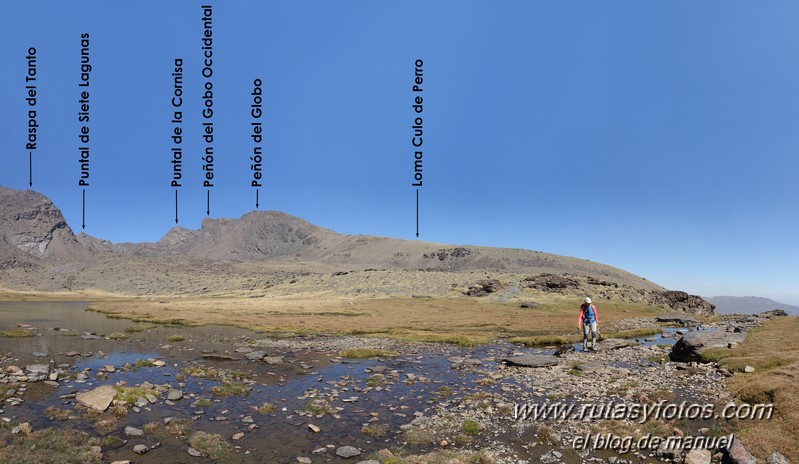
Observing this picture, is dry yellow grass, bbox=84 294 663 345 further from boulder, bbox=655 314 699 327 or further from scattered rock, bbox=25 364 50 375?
scattered rock, bbox=25 364 50 375

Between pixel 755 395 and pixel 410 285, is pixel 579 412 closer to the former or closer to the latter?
pixel 755 395

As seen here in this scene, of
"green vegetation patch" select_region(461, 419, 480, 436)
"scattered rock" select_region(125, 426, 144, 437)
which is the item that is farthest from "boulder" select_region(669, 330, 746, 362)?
"scattered rock" select_region(125, 426, 144, 437)

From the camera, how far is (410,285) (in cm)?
11881

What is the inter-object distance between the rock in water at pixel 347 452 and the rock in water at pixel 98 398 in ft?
38.5

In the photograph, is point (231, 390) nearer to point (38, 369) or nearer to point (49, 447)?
point (49, 447)

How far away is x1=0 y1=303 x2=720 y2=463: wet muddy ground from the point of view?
15867mm

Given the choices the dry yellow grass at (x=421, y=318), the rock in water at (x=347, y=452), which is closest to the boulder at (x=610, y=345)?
the dry yellow grass at (x=421, y=318)

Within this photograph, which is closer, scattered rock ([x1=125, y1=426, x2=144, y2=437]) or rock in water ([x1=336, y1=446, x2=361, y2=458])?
rock in water ([x1=336, y1=446, x2=361, y2=458])

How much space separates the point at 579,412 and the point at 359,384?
12360 millimetres

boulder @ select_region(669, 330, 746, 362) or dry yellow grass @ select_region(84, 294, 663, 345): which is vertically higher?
boulder @ select_region(669, 330, 746, 362)

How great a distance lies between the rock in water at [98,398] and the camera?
759 inches

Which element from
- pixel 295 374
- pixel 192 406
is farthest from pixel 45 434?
pixel 295 374

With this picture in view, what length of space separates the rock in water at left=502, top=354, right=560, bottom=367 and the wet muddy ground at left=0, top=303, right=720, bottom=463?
152cm

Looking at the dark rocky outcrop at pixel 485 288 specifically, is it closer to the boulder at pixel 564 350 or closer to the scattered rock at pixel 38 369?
the boulder at pixel 564 350
